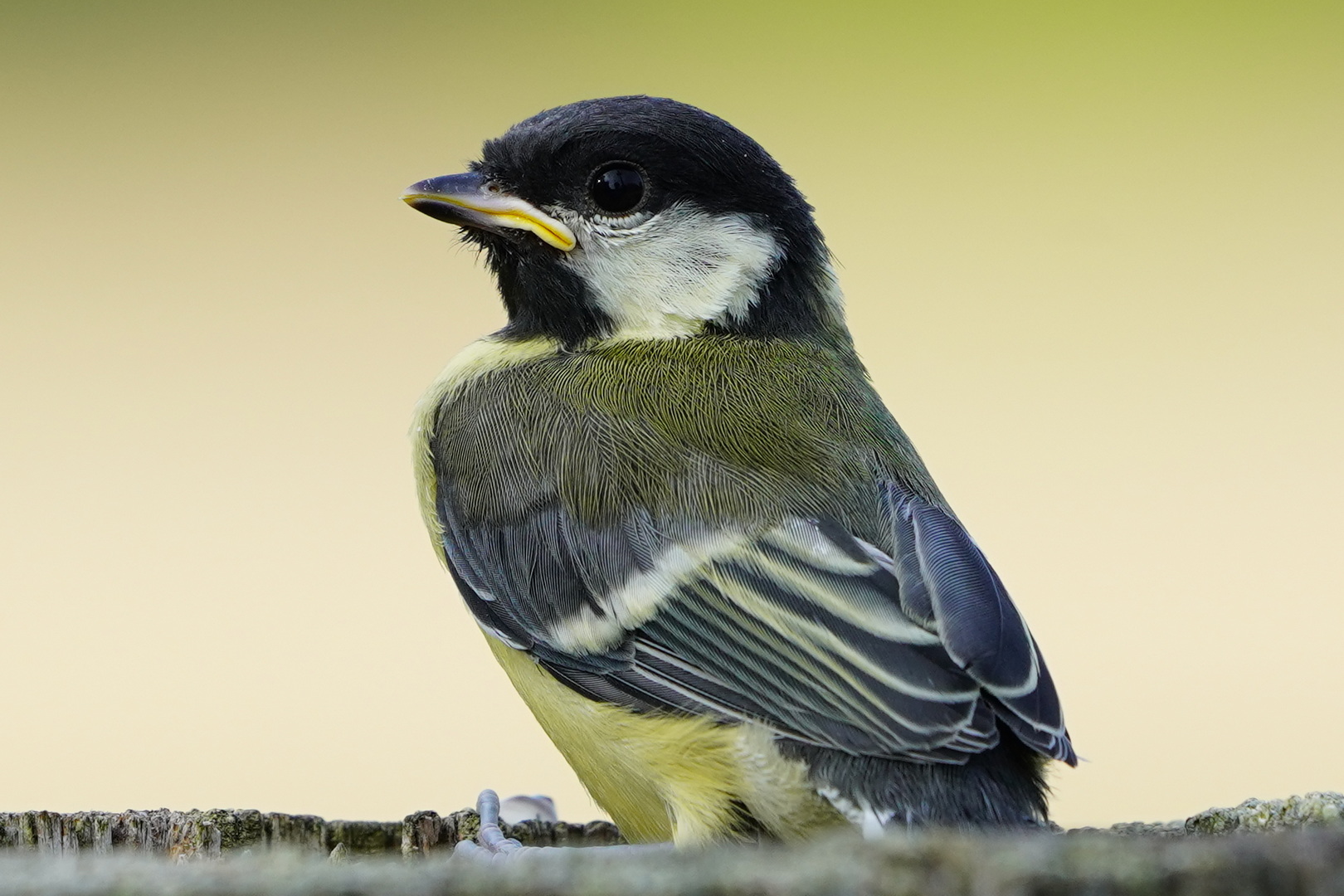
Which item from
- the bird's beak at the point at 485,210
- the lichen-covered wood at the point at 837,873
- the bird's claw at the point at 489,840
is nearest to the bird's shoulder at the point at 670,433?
the bird's beak at the point at 485,210

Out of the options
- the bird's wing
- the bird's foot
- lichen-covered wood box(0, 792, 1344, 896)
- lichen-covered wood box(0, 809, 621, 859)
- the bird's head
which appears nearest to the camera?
lichen-covered wood box(0, 792, 1344, 896)

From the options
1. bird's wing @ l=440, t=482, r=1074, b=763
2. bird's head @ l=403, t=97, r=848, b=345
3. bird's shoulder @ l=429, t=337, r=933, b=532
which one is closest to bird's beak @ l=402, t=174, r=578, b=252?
bird's head @ l=403, t=97, r=848, b=345

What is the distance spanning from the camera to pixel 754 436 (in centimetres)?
224

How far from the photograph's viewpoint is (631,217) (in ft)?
8.60

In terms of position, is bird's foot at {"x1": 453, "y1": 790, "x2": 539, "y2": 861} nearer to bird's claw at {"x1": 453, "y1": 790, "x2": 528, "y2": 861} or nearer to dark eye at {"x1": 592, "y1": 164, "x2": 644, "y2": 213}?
bird's claw at {"x1": 453, "y1": 790, "x2": 528, "y2": 861}

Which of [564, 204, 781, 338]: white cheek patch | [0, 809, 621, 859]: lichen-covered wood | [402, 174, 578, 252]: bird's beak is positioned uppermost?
[402, 174, 578, 252]: bird's beak

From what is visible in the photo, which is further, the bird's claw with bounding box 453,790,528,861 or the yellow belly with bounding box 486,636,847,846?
the bird's claw with bounding box 453,790,528,861

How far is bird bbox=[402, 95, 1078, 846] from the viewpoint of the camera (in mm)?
1860

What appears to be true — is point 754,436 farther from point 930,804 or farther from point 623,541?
point 930,804

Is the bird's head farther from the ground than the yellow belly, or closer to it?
farther from the ground

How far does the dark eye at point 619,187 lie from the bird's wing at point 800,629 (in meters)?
0.72

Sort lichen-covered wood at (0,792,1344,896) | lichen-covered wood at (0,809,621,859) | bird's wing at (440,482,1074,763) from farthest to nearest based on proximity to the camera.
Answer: lichen-covered wood at (0,809,621,859) < bird's wing at (440,482,1074,763) < lichen-covered wood at (0,792,1344,896)

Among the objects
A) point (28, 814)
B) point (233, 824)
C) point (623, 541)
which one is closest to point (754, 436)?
point (623, 541)

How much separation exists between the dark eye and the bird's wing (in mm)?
718
